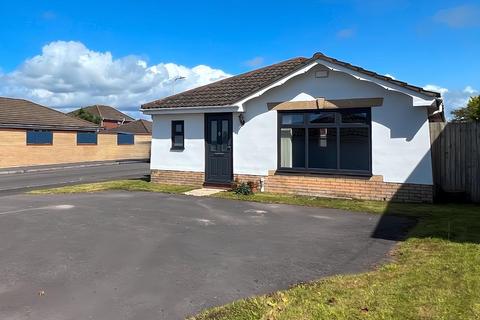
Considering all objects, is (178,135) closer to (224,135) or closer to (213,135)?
(213,135)

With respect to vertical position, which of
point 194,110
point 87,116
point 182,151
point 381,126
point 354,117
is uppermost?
point 87,116

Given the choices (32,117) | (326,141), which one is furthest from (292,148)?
(32,117)

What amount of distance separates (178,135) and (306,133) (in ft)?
16.7

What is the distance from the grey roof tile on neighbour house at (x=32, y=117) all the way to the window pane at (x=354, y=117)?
2375 centimetres

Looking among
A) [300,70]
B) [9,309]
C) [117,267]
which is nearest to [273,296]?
[117,267]

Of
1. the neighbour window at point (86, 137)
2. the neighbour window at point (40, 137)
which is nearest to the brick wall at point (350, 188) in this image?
the neighbour window at point (40, 137)

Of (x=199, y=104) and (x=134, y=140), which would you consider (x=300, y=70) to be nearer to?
(x=199, y=104)

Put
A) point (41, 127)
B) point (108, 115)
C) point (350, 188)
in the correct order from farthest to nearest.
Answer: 1. point (108, 115)
2. point (41, 127)
3. point (350, 188)

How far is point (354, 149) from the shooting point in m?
12.7

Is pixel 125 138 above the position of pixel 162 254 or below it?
above

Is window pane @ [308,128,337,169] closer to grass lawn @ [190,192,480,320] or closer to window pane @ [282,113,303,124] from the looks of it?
window pane @ [282,113,303,124]

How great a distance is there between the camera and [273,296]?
4871 mm

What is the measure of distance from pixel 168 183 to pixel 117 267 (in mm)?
10321

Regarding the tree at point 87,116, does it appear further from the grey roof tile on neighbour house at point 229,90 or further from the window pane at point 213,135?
the window pane at point 213,135
